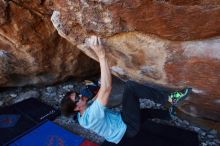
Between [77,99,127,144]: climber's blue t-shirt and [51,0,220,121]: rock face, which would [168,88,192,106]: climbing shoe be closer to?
[51,0,220,121]: rock face

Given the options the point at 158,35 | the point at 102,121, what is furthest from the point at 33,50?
the point at 158,35

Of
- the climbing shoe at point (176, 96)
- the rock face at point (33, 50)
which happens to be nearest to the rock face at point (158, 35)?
the climbing shoe at point (176, 96)

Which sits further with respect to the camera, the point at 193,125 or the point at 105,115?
the point at 193,125

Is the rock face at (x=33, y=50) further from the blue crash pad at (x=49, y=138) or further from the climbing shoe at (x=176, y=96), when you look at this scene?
the climbing shoe at (x=176, y=96)

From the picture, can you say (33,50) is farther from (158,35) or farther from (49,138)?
(158,35)

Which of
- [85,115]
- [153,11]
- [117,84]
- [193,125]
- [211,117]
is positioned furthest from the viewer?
[117,84]

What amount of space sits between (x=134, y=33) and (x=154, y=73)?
668 mm

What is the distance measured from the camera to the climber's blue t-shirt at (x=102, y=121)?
304 centimetres

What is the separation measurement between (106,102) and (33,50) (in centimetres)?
187

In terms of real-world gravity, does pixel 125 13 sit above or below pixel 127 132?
above

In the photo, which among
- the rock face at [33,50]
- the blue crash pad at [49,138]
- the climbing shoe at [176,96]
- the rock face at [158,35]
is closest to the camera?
the rock face at [158,35]

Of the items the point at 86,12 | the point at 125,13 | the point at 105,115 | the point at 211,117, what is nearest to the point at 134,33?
the point at 125,13

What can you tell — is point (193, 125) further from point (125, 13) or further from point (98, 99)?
point (125, 13)

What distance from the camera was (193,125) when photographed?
4.45 meters
